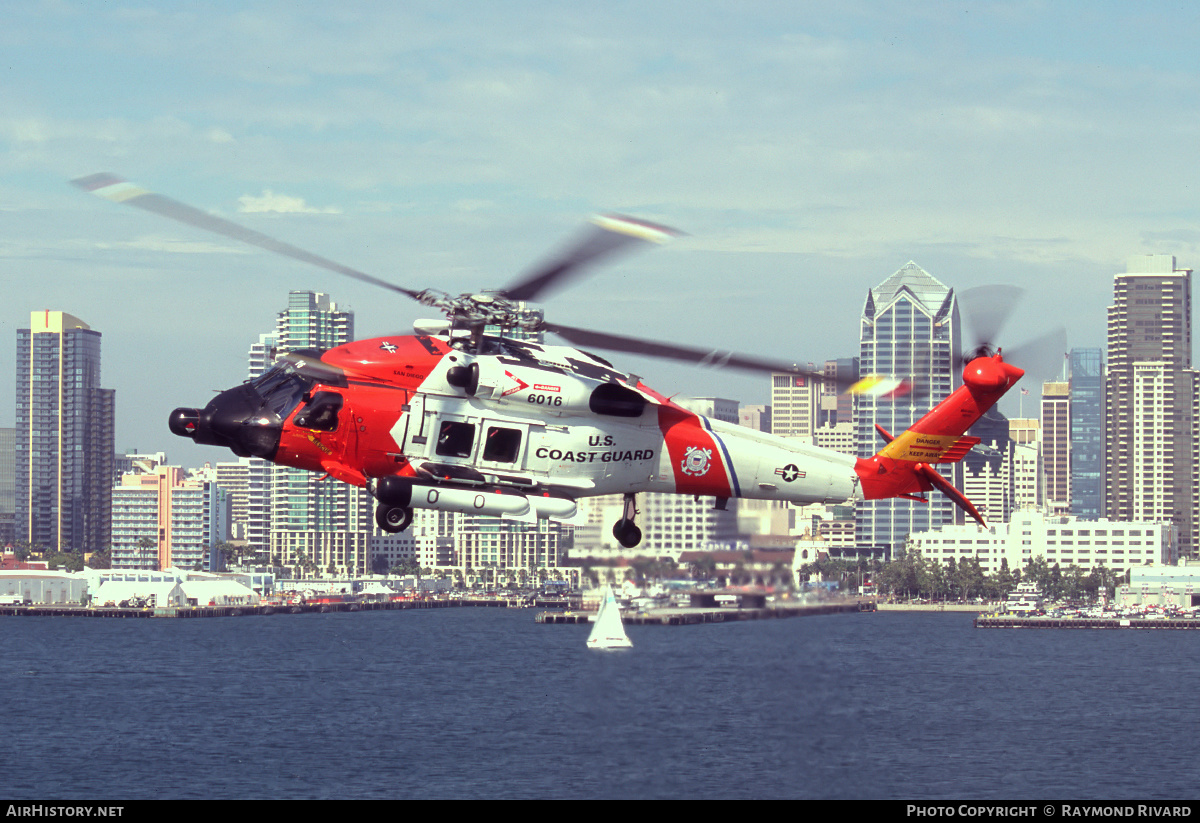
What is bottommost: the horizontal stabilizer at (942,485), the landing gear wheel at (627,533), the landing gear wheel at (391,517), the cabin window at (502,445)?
the landing gear wheel at (627,533)

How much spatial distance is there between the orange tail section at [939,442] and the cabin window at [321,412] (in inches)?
323

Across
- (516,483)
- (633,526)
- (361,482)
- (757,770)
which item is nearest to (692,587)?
(633,526)

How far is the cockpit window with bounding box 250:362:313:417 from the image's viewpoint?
23031 mm

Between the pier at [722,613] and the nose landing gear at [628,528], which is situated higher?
the nose landing gear at [628,528]

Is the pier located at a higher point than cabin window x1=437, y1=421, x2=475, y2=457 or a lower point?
lower

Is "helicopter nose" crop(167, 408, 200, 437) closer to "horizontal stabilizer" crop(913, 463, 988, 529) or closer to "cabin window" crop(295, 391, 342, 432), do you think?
"cabin window" crop(295, 391, 342, 432)

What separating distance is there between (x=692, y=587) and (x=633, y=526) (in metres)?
1.48

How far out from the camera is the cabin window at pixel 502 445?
23.0 m

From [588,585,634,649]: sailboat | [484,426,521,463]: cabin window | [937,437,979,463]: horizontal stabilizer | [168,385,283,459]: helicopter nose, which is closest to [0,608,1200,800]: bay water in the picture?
[588,585,634,649]: sailboat

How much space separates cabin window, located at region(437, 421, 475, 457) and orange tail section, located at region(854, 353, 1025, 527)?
6.47m

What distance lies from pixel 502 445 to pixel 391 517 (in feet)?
6.23

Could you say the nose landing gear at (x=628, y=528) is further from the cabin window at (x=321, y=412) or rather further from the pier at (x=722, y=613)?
the cabin window at (x=321, y=412)

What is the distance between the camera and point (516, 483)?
907 inches

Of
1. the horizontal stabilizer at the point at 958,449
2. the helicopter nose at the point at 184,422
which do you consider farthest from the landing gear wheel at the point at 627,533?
the helicopter nose at the point at 184,422
